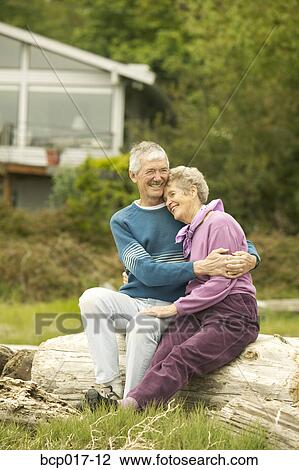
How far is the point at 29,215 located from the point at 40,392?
1287 cm

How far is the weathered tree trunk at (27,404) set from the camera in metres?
4.79

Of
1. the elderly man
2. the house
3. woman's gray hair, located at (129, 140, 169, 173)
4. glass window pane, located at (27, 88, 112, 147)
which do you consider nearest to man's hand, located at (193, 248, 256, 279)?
the elderly man

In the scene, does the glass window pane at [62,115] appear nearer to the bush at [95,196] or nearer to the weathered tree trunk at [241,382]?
the bush at [95,196]

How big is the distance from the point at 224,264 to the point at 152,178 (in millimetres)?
721

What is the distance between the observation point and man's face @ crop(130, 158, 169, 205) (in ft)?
17.9

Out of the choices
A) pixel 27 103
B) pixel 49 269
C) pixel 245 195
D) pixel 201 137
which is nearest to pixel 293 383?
pixel 49 269

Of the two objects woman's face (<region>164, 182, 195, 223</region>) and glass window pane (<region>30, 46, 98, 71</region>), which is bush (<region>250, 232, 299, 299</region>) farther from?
glass window pane (<region>30, 46, 98, 71</region>)

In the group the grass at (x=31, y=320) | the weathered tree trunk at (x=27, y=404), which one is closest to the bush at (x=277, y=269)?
the grass at (x=31, y=320)

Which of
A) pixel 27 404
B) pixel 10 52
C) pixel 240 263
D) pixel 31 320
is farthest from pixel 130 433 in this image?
pixel 10 52

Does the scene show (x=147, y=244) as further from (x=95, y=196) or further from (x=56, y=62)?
(x=56, y=62)

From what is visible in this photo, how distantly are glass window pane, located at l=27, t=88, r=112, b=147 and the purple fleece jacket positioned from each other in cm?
1743

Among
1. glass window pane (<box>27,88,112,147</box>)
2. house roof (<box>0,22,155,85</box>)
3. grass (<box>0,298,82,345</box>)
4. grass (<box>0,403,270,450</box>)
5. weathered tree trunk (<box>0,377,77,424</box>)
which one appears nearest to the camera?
grass (<box>0,403,270,450</box>)

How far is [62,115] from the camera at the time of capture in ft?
75.2

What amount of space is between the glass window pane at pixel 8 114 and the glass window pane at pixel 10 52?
648 millimetres
